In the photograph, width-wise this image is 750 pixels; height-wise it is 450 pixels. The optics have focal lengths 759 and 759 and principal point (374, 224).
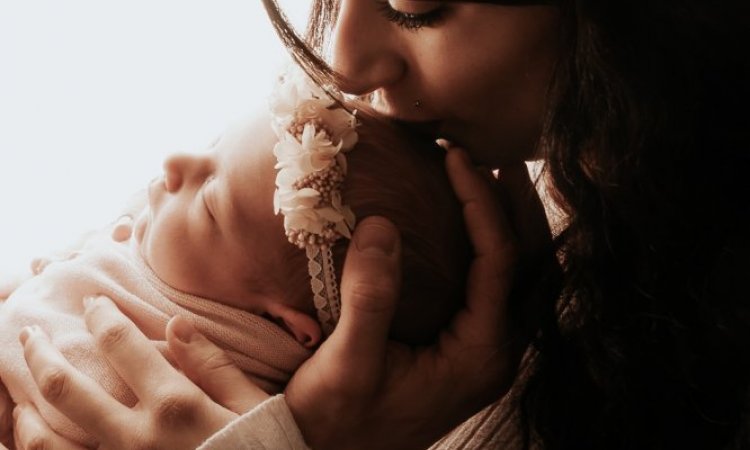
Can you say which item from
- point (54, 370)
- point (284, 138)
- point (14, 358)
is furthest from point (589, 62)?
point (14, 358)

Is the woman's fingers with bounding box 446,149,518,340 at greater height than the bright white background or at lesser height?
lesser

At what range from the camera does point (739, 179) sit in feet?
3.12

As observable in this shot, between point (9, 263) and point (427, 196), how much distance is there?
0.92 meters

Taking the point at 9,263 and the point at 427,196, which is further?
the point at 9,263

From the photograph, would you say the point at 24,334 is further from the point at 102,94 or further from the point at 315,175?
the point at 102,94

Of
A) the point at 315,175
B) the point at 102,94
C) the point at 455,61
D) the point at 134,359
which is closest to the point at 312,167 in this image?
the point at 315,175

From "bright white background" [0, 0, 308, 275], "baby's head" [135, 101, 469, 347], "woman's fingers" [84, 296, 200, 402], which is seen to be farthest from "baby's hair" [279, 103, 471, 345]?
"bright white background" [0, 0, 308, 275]

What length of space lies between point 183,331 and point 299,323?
16 cm

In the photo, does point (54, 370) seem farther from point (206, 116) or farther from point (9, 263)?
point (206, 116)

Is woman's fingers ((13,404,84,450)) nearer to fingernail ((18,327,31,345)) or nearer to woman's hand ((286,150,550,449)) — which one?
fingernail ((18,327,31,345))

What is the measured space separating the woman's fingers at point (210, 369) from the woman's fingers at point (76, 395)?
Result: 101 millimetres

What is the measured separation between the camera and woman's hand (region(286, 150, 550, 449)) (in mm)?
990

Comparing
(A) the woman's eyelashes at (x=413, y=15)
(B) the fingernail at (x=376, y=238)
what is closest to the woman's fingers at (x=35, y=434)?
(B) the fingernail at (x=376, y=238)

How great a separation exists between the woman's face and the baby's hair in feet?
0.19
